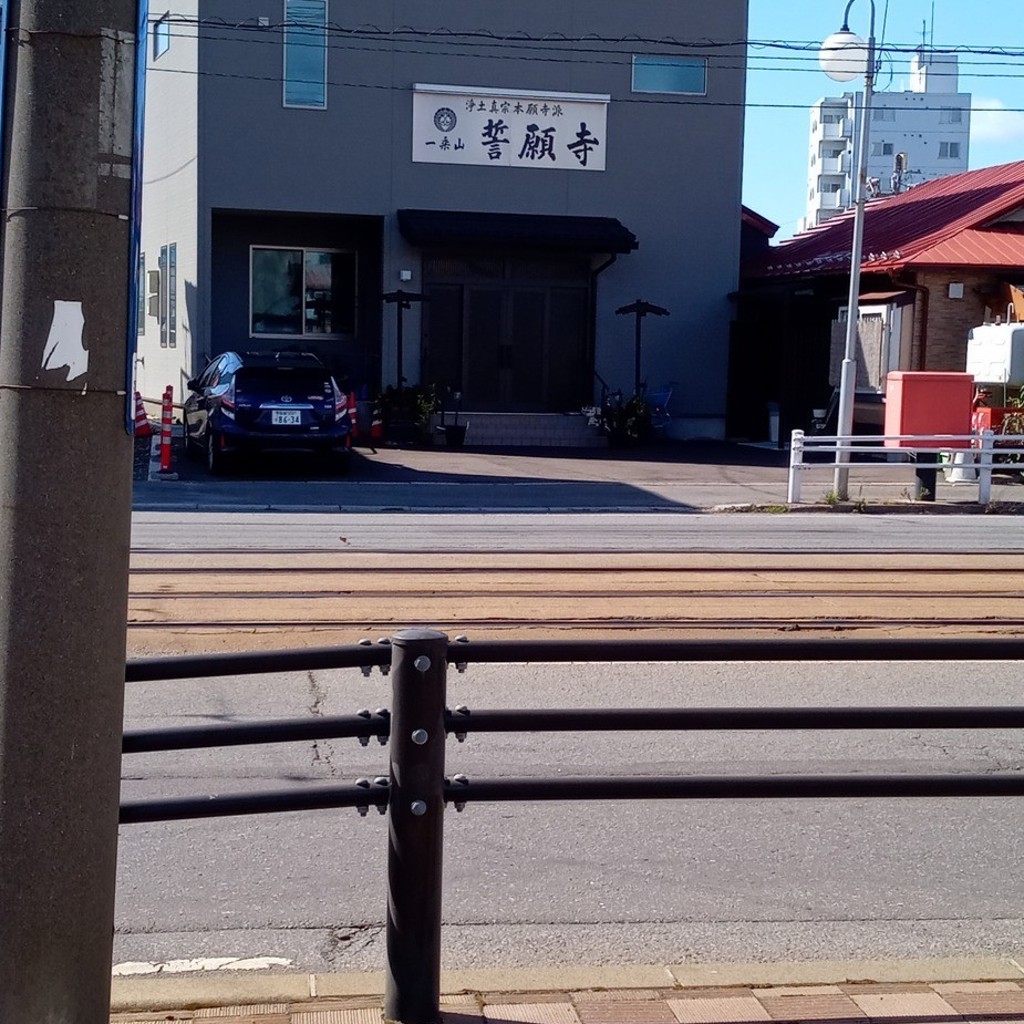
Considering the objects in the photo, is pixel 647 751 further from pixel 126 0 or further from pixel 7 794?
pixel 126 0

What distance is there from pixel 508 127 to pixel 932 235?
8.04 meters

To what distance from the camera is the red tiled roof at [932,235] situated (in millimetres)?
25891

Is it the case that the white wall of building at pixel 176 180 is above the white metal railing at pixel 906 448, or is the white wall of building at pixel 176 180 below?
above

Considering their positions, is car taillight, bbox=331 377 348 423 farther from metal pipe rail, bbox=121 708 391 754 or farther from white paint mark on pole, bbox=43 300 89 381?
white paint mark on pole, bbox=43 300 89 381

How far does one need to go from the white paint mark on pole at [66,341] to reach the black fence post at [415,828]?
1.16 metres

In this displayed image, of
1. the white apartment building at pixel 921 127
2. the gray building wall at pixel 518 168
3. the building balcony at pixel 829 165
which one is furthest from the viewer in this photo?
the building balcony at pixel 829 165

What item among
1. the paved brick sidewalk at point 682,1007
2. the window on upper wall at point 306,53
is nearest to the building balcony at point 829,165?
the window on upper wall at point 306,53

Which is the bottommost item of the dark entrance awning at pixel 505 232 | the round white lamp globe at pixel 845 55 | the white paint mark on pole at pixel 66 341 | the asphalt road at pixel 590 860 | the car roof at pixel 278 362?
the asphalt road at pixel 590 860

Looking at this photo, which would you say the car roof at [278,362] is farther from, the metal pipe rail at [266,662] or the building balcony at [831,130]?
the building balcony at [831,130]

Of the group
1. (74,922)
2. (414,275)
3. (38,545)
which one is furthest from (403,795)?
(414,275)

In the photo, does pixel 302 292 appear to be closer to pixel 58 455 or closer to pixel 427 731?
pixel 427 731

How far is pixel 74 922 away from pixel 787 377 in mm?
25216

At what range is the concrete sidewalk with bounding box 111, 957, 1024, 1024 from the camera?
152 inches

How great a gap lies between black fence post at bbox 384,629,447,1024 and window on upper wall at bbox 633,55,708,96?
25.1 m
